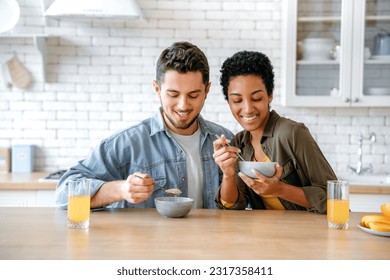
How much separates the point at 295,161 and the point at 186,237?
0.71m

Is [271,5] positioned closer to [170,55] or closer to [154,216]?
[170,55]

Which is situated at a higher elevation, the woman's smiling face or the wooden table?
the woman's smiling face

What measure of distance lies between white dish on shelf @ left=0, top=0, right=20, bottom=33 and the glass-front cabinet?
6.66 feet


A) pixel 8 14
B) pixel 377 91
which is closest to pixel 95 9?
pixel 8 14

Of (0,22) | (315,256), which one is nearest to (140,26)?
(0,22)

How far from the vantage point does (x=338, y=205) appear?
1.89m

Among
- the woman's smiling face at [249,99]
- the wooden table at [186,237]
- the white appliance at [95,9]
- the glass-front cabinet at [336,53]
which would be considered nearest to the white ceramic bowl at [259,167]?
the wooden table at [186,237]

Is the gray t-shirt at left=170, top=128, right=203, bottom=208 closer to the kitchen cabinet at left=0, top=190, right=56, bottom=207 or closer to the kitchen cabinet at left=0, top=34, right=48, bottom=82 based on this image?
the kitchen cabinet at left=0, top=190, right=56, bottom=207

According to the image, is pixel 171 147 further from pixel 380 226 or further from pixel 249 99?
pixel 380 226

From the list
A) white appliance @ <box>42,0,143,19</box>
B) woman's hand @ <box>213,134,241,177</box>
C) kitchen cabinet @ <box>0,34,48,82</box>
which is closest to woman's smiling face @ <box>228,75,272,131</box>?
woman's hand @ <box>213,134,241,177</box>

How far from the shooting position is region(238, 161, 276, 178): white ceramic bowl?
6.64 feet

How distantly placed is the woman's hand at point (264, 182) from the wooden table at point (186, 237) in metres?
0.11

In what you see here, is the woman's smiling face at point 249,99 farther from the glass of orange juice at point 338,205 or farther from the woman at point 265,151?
the glass of orange juice at point 338,205

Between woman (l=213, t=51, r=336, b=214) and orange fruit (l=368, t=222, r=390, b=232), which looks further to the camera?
woman (l=213, t=51, r=336, b=214)
